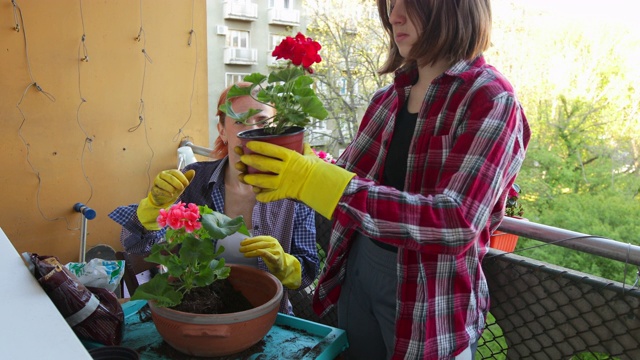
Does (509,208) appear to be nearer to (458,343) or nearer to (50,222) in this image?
(458,343)

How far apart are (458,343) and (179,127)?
3.17 m

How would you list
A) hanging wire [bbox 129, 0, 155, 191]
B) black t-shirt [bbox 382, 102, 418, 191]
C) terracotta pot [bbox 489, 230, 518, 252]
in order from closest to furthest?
black t-shirt [bbox 382, 102, 418, 191]
terracotta pot [bbox 489, 230, 518, 252]
hanging wire [bbox 129, 0, 155, 191]

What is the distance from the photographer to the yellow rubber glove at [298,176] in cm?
92

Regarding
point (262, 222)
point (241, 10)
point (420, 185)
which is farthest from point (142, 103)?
point (241, 10)

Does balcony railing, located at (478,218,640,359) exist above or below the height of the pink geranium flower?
below

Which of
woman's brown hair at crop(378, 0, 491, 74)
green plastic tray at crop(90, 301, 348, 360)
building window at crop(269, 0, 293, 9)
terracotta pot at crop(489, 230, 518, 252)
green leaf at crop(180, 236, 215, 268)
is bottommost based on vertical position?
terracotta pot at crop(489, 230, 518, 252)

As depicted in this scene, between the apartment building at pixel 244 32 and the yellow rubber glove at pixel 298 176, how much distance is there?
1265cm

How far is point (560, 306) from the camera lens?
1166 millimetres

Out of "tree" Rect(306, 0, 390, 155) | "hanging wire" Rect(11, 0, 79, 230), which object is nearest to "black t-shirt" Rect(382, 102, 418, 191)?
"hanging wire" Rect(11, 0, 79, 230)

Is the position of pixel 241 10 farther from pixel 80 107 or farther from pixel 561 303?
pixel 561 303

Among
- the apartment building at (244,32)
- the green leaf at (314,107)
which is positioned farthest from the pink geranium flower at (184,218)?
the apartment building at (244,32)

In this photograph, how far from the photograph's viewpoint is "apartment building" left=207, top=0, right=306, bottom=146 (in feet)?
43.9

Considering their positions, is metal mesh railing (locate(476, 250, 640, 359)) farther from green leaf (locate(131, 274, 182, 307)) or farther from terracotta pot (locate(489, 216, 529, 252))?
green leaf (locate(131, 274, 182, 307))

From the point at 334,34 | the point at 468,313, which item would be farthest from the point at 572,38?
the point at 468,313
